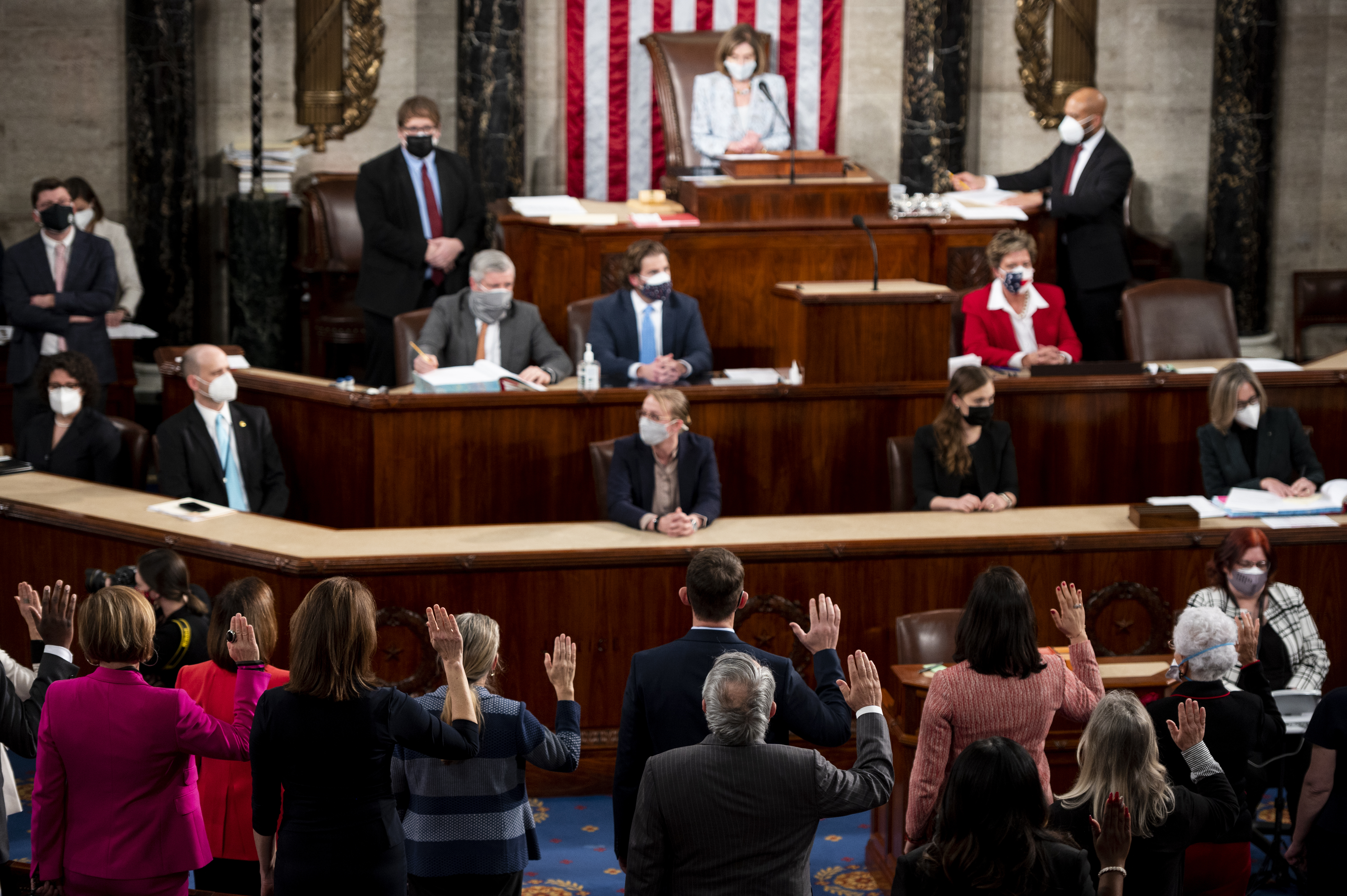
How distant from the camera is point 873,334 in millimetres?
7102

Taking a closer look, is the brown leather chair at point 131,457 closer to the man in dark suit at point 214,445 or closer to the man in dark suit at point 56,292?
the man in dark suit at point 214,445

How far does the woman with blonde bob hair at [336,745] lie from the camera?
3.40 meters

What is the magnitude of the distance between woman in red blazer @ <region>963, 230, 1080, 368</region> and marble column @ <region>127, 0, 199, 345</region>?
4.92 metres

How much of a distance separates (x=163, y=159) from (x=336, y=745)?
24.3 feet

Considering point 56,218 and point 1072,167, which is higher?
point 1072,167

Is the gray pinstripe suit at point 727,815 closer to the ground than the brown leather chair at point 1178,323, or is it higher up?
closer to the ground

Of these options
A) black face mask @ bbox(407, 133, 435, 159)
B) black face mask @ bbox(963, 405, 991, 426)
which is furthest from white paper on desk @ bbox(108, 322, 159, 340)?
black face mask @ bbox(963, 405, 991, 426)

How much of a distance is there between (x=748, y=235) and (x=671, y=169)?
5.93 feet

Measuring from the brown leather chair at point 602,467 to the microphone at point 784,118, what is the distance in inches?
94.6

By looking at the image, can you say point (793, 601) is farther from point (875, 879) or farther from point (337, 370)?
Result: point (337, 370)

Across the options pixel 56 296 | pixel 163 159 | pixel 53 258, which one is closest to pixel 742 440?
pixel 56 296

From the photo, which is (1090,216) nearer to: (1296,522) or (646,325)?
(646,325)

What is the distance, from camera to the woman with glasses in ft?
19.9

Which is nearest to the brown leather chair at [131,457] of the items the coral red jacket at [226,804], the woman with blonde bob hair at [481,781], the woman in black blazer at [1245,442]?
the coral red jacket at [226,804]
